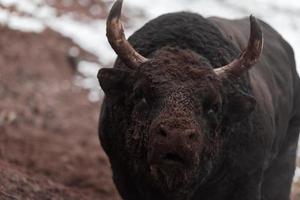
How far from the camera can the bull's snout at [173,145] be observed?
17.3ft

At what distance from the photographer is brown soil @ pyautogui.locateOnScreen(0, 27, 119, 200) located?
357 inches

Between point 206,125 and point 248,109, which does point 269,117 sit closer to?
point 248,109

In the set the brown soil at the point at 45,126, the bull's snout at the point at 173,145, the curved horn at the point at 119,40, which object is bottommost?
the brown soil at the point at 45,126

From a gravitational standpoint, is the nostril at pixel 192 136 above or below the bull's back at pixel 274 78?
above

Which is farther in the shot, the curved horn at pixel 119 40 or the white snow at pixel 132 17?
the white snow at pixel 132 17

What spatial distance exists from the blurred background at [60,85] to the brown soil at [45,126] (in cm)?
2

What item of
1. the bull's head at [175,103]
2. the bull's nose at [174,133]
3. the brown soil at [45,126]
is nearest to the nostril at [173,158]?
the bull's head at [175,103]

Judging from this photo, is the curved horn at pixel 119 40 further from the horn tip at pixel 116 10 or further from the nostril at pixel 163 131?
the nostril at pixel 163 131

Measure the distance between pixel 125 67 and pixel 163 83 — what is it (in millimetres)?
810

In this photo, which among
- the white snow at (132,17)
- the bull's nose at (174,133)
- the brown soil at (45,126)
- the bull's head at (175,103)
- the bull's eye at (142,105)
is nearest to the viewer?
the bull's nose at (174,133)

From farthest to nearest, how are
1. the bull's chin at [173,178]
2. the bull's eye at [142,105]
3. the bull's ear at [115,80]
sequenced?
the bull's ear at [115,80] < the bull's eye at [142,105] < the bull's chin at [173,178]

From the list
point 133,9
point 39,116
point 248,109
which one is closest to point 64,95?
point 39,116

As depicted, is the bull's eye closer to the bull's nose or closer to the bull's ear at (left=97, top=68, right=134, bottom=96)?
the bull's ear at (left=97, top=68, right=134, bottom=96)

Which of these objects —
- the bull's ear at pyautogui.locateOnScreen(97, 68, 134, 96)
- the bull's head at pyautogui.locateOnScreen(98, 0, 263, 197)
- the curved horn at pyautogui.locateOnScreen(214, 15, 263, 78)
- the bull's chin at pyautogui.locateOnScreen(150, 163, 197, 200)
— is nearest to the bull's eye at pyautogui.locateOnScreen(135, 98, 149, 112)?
the bull's head at pyautogui.locateOnScreen(98, 0, 263, 197)
